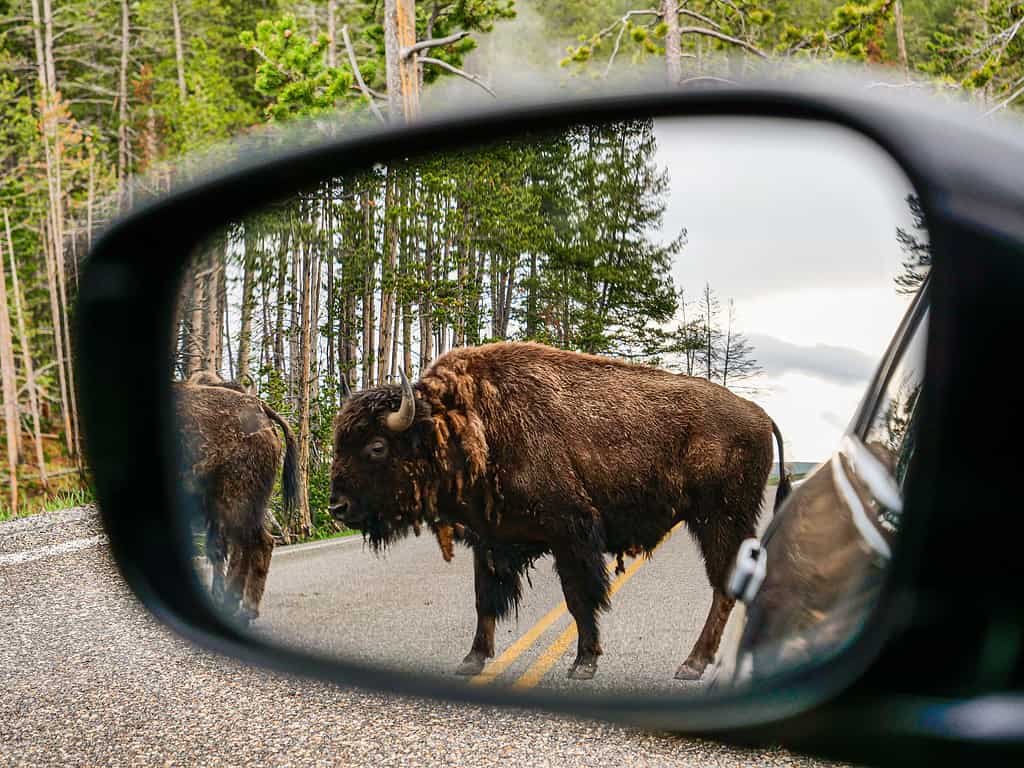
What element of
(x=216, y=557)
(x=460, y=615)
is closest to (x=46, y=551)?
(x=216, y=557)

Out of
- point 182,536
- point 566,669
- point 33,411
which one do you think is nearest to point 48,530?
point 182,536

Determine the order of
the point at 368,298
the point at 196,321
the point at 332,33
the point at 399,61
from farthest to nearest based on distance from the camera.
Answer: the point at 332,33, the point at 399,61, the point at 196,321, the point at 368,298

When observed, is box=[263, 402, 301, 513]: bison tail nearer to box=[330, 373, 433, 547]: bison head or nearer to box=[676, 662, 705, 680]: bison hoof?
box=[330, 373, 433, 547]: bison head

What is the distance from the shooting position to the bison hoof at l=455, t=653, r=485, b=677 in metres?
1.29

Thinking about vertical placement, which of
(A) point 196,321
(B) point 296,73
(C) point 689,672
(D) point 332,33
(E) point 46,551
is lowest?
(E) point 46,551

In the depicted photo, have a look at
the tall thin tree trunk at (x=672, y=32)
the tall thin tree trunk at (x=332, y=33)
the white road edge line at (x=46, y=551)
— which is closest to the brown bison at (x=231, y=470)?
the white road edge line at (x=46, y=551)

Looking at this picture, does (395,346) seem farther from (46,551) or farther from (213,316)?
(46,551)

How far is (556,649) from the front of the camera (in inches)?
51.7

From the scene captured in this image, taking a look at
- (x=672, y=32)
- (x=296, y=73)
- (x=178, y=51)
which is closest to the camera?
(x=672, y=32)

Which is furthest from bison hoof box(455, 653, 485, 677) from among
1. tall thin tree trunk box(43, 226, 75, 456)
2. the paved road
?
tall thin tree trunk box(43, 226, 75, 456)

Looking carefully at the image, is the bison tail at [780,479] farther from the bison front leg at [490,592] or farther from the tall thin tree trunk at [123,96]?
the tall thin tree trunk at [123,96]

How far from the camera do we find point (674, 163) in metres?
1.11

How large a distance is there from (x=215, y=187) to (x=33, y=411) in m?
28.7

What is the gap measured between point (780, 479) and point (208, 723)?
524 cm
